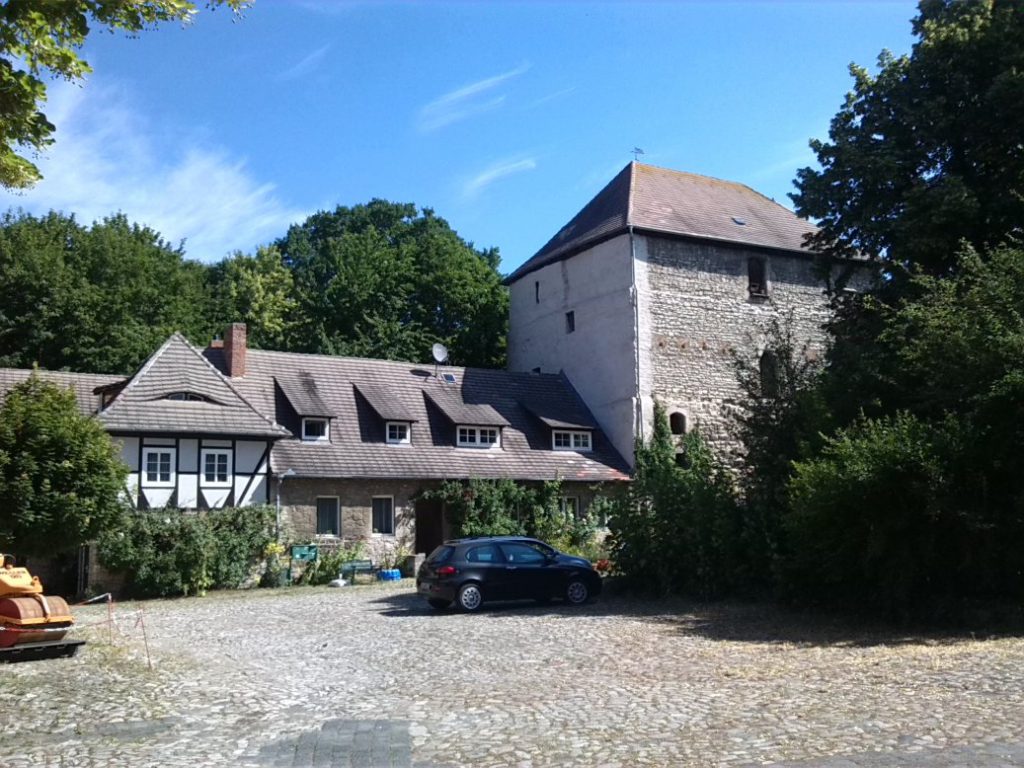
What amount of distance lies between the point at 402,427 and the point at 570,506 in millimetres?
6188

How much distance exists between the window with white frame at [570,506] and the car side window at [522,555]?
457 inches

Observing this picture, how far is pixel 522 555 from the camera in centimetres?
1939

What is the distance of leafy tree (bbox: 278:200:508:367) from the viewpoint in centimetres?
4297

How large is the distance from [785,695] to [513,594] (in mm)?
9533

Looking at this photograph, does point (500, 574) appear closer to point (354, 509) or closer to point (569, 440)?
point (354, 509)

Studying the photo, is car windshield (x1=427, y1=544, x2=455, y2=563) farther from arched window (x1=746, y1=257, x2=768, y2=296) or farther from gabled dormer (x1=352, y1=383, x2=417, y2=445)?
arched window (x1=746, y1=257, x2=768, y2=296)

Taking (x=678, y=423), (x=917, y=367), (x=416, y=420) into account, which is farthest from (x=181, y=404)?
(x=917, y=367)

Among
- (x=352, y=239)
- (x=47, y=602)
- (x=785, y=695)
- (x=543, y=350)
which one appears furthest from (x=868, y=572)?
(x=352, y=239)

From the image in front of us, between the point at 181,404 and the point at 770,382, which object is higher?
the point at 181,404

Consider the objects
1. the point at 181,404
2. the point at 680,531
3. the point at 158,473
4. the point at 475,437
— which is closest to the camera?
the point at 680,531

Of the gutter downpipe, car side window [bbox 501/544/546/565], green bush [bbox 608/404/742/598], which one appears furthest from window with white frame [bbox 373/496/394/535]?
car side window [bbox 501/544/546/565]

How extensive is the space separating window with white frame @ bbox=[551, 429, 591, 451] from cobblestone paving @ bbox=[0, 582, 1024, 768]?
16.9 m

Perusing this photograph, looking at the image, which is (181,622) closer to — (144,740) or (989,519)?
(144,740)

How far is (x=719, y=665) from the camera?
11.9m
